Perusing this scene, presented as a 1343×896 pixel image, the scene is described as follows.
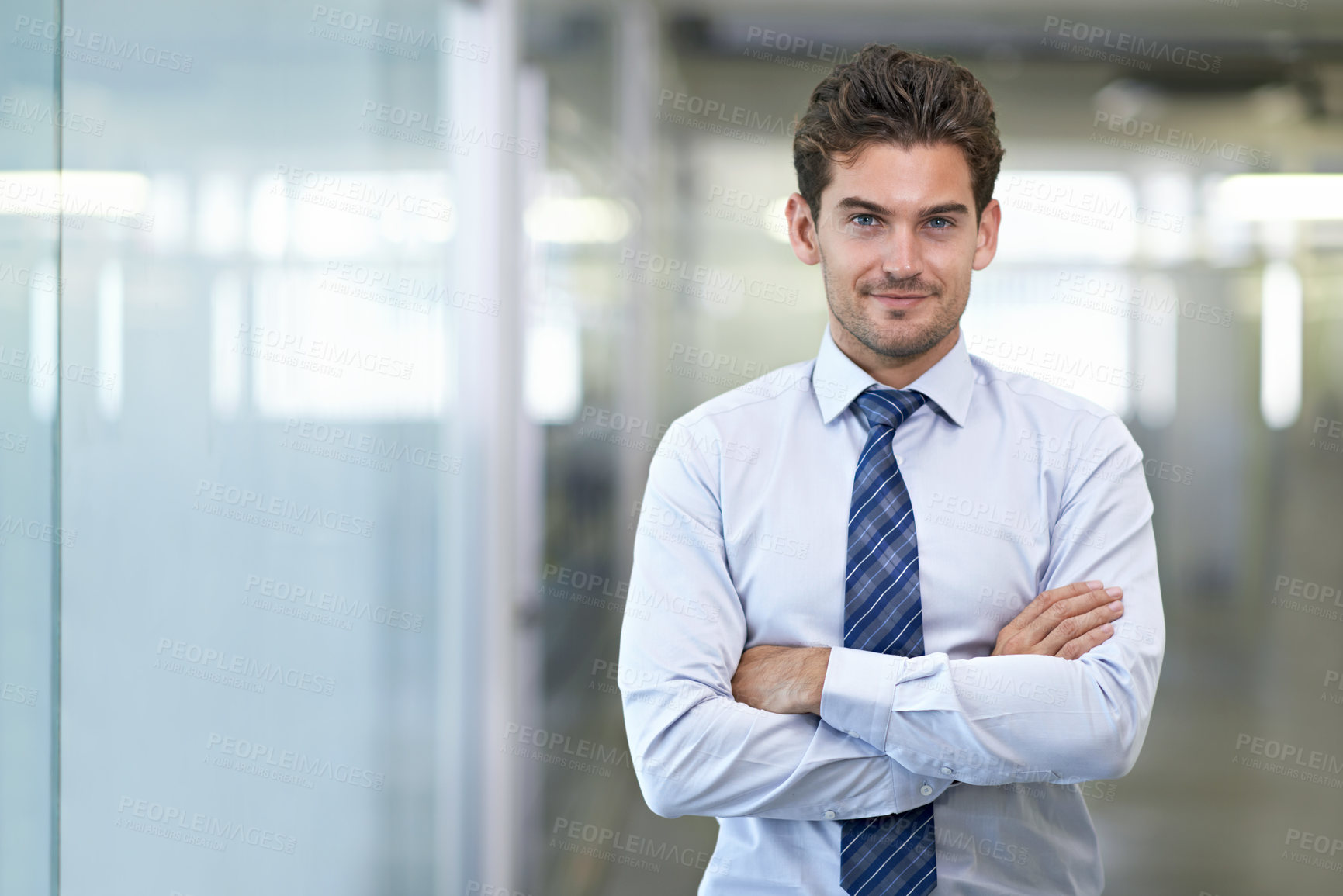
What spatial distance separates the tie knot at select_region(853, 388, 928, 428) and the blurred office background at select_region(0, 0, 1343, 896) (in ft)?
2.89

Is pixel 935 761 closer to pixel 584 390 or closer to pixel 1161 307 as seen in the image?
pixel 584 390

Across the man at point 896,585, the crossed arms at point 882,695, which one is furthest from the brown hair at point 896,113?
the crossed arms at point 882,695

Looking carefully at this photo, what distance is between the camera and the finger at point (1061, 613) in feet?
4.05

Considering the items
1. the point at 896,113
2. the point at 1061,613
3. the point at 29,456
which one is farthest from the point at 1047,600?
the point at 29,456

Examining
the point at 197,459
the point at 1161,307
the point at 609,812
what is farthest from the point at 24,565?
the point at 1161,307

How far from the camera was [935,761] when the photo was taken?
1.18m

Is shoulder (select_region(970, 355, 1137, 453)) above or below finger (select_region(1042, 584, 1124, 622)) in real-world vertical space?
above

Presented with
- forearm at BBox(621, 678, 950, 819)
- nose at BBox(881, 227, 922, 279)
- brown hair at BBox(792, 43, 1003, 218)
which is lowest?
forearm at BBox(621, 678, 950, 819)

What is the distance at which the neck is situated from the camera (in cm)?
136

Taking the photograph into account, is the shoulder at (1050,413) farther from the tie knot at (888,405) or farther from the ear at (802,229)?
the ear at (802,229)

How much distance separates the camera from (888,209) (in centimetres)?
127

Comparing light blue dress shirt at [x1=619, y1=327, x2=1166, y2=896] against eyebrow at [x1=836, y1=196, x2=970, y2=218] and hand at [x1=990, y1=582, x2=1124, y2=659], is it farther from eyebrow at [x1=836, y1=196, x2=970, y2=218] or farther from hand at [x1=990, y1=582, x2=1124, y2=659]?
eyebrow at [x1=836, y1=196, x2=970, y2=218]

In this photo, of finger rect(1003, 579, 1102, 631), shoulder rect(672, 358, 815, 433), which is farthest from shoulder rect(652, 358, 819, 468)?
finger rect(1003, 579, 1102, 631)

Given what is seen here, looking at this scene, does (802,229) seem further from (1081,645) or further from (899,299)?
(1081,645)
